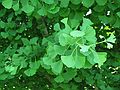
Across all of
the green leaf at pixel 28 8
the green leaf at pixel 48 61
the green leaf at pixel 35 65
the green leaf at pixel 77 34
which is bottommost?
the green leaf at pixel 35 65

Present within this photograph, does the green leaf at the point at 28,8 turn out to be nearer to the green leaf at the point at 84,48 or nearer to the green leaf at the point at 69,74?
the green leaf at the point at 69,74

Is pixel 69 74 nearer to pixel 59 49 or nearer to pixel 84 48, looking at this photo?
pixel 59 49

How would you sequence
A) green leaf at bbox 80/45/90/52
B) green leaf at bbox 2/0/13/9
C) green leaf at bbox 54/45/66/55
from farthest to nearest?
green leaf at bbox 2/0/13/9, green leaf at bbox 54/45/66/55, green leaf at bbox 80/45/90/52

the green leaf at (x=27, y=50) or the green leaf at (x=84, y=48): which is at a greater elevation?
the green leaf at (x=84, y=48)

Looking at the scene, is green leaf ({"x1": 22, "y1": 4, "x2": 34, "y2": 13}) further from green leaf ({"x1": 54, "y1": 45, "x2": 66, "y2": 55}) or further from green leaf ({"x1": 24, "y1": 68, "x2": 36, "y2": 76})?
→ green leaf ({"x1": 54, "y1": 45, "x2": 66, "y2": 55})

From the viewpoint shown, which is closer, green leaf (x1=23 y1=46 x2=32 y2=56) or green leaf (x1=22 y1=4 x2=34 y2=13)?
green leaf (x1=22 y1=4 x2=34 y2=13)

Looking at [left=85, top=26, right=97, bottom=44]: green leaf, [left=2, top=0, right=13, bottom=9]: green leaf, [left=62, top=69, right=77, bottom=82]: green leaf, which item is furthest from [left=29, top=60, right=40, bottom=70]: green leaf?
[left=85, top=26, right=97, bottom=44]: green leaf

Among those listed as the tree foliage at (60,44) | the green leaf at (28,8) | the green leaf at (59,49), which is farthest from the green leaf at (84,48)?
the green leaf at (28,8)

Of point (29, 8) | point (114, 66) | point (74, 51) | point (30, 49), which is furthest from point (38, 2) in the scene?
point (114, 66)

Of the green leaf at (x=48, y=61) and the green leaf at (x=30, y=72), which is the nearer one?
the green leaf at (x=48, y=61)

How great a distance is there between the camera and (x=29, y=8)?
1622 millimetres

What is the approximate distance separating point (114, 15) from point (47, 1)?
0.39 m

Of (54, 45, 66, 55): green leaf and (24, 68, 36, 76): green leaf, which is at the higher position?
(54, 45, 66, 55): green leaf

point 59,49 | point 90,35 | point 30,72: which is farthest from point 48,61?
point 30,72
